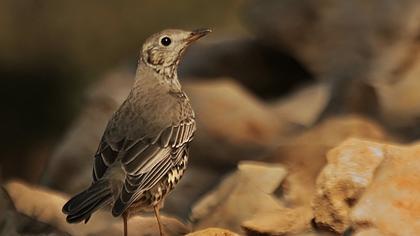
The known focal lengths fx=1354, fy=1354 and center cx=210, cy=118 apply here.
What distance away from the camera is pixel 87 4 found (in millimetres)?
22016

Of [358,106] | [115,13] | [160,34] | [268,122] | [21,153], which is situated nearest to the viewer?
[160,34]

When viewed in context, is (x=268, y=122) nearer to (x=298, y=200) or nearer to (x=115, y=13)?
(x=298, y=200)

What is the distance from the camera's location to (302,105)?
13266mm

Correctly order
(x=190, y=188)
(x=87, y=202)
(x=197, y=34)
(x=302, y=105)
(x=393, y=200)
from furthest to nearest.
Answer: (x=302, y=105), (x=190, y=188), (x=197, y=34), (x=87, y=202), (x=393, y=200)

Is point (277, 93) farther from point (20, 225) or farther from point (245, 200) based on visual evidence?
point (20, 225)

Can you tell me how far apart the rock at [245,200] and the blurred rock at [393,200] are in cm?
132

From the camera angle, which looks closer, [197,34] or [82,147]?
[197,34]

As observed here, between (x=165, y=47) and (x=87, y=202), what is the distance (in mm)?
1654

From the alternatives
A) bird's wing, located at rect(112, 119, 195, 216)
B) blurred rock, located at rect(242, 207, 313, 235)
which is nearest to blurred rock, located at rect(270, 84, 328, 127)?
bird's wing, located at rect(112, 119, 195, 216)

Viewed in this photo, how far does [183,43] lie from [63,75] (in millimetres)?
11858

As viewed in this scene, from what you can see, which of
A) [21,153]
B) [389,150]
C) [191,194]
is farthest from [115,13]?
[389,150]

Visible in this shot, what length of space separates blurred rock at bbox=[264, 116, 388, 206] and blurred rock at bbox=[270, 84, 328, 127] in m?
1.47

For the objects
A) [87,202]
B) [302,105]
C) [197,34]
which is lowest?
[302,105]

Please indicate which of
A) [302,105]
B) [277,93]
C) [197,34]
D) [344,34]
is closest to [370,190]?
[197,34]
